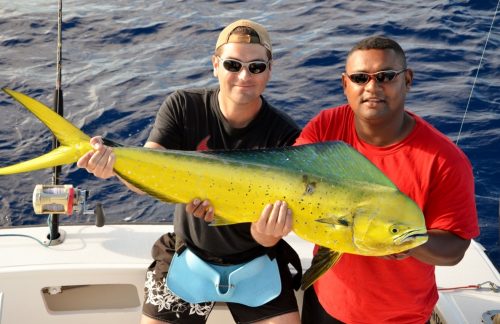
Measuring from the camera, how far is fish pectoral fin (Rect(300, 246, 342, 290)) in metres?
2.11

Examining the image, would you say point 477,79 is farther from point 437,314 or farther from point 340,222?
point 340,222

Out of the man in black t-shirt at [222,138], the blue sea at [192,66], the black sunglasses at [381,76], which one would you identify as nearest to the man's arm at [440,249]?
the black sunglasses at [381,76]

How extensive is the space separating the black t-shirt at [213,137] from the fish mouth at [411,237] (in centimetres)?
99

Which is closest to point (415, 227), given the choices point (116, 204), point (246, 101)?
point (246, 101)

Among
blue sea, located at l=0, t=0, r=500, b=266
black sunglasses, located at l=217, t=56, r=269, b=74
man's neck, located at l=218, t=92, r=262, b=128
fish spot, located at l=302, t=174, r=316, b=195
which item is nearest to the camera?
fish spot, located at l=302, t=174, r=316, b=195

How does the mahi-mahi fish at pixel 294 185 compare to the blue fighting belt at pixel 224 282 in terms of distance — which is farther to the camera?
the blue fighting belt at pixel 224 282

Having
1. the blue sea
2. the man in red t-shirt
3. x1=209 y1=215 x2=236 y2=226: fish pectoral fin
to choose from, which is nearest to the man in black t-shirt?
the man in red t-shirt

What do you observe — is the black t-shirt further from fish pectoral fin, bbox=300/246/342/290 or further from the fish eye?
the fish eye

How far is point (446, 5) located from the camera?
9.64m

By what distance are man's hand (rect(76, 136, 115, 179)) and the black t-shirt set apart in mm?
622

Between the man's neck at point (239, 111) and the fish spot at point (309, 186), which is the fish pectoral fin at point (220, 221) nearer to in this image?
the fish spot at point (309, 186)

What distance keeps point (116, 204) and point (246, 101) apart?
316cm

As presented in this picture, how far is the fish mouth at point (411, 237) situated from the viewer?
1.92m

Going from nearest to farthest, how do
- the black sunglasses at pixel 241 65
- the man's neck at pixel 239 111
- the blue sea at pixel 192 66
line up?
1. the black sunglasses at pixel 241 65
2. the man's neck at pixel 239 111
3. the blue sea at pixel 192 66
